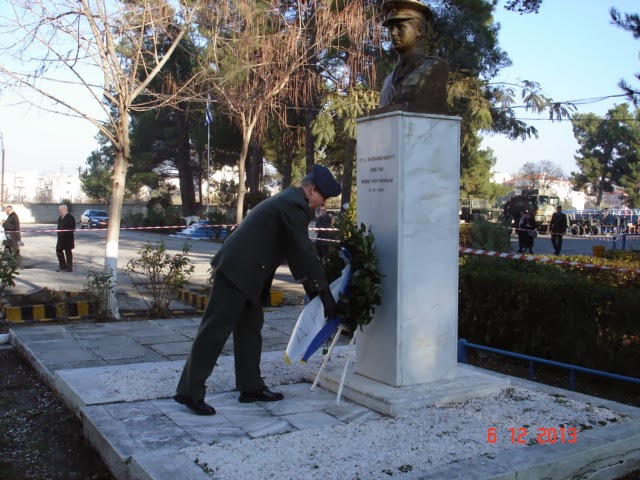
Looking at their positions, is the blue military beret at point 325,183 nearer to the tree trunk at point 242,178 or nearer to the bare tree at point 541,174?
the tree trunk at point 242,178

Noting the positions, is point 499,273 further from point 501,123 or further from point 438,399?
point 501,123

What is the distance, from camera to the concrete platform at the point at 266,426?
3.68 metres

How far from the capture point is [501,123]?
23.0 metres

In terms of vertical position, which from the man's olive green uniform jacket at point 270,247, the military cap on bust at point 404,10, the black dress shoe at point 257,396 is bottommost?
the black dress shoe at point 257,396

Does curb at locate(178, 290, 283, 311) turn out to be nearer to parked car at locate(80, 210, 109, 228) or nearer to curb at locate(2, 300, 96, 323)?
curb at locate(2, 300, 96, 323)

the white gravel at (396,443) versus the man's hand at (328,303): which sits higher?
the man's hand at (328,303)

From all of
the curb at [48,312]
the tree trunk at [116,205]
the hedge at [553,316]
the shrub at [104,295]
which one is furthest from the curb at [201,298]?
the hedge at [553,316]

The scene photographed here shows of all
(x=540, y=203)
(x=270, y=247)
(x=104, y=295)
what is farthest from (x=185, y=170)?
(x=270, y=247)

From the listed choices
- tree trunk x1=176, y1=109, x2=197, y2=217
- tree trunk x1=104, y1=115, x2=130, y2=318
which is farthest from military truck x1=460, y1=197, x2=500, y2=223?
tree trunk x1=104, y1=115, x2=130, y2=318

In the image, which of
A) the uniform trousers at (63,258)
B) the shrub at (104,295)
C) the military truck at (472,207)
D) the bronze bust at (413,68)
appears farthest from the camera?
the military truck at (472,207)

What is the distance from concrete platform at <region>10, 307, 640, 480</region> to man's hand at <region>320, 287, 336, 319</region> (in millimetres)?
721

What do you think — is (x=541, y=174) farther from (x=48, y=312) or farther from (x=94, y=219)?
(x=48, y=312)
